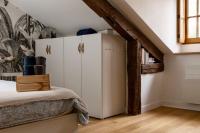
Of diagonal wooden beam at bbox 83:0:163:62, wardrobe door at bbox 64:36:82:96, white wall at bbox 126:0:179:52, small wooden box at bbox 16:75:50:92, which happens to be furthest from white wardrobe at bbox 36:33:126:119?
small wooden box at bbox 16:75:50:92

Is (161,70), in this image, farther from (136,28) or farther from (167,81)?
(136,28)

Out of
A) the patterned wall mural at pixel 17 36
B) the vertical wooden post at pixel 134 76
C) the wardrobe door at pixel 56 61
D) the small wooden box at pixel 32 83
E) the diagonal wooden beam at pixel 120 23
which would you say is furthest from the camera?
the patterned wall mural at pixel 17 36

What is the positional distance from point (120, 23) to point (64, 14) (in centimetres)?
120

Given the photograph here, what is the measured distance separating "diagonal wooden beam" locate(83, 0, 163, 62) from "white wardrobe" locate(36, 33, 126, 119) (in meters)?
0.22

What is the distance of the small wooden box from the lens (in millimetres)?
2072

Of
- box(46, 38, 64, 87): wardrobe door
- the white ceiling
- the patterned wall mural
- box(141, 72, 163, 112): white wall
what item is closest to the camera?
the white ceiling

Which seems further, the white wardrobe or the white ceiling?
the white ceiling

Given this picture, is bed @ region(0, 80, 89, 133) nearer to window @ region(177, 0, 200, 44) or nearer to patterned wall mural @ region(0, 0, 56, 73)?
patterned wall mural @ region(0, 0, 56, 73)

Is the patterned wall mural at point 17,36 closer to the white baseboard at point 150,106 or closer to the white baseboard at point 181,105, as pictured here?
the white baseboard at point 150,106

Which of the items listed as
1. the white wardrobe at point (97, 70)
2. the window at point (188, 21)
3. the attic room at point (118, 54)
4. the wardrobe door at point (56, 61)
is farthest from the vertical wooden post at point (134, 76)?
the wardrobe door at point (56, 61)

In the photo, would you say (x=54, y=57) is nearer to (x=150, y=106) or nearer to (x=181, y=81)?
(x=150, y=106)

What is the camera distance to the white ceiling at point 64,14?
150 inches

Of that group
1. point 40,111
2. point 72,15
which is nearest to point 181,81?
point 72,15

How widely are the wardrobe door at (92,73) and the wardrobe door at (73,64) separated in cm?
11
